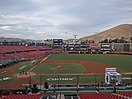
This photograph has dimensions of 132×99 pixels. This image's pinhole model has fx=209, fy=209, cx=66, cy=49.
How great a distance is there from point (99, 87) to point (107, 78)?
12.3 feet

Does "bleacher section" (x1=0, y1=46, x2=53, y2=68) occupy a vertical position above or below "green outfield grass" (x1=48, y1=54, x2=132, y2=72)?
above

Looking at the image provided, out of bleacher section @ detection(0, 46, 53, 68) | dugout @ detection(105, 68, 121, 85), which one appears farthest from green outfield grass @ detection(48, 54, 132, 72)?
dugout @ detection(105, 68, 121, 85)

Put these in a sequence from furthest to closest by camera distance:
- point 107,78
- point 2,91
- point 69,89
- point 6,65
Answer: point 6,65 → point 107,78 → point 69,89 → point 2,91

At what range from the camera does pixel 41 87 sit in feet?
99.9

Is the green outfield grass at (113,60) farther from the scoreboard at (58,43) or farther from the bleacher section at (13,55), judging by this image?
the scoreboard at (58,43)

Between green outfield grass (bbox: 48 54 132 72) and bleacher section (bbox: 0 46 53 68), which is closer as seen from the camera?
green outfield grass (bbox: 48 54 132 72)

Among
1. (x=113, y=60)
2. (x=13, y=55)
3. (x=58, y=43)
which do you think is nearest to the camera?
(x=113, y=60)

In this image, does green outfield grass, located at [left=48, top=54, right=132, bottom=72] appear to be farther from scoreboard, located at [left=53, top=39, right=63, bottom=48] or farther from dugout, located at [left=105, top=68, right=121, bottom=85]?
scoreboard, located at [left=53, top=39, right=63, bottom=48]

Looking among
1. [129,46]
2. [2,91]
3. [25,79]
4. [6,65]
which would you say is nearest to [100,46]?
[129,46]

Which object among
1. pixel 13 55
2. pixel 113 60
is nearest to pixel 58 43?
pixel 13 55

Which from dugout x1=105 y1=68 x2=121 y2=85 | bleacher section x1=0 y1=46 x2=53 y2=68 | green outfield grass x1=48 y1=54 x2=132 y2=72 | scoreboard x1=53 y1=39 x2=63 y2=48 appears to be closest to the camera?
dugout x1=105 y1=68 x2=121 y2=85

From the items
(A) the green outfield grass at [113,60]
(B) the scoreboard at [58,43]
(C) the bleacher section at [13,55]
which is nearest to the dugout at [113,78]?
(A) the green outfield grass at [113,60]

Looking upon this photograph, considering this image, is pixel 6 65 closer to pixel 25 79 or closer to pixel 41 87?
pixel 25 79

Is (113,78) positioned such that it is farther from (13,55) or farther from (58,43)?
(58,43)
